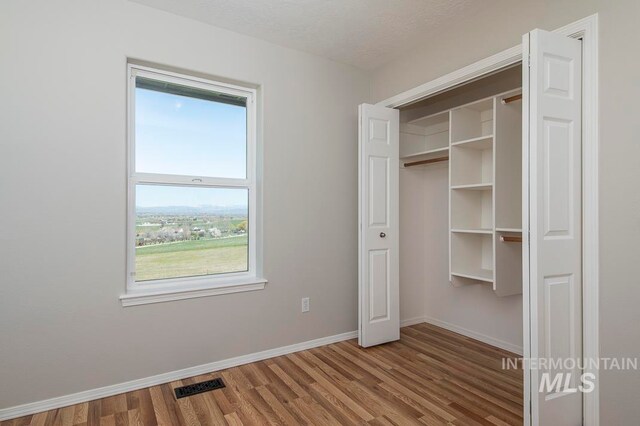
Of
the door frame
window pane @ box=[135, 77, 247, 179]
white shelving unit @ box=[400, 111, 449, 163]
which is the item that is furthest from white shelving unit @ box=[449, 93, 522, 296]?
window pane @ box=[135, 77, 247, 179]

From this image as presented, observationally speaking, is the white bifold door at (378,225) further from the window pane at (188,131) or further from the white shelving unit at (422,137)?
the window pane at (188,131)

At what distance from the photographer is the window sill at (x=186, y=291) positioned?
2516 millimetres

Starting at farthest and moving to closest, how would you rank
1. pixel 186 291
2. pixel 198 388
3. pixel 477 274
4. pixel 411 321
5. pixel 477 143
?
1. pixel 411 321
2. pixel 477 274
3. pixel 477 143
4. pixel 186 291
5. pixel 198 388

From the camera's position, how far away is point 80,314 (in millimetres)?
2342

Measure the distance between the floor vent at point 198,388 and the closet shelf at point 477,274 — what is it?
2210mm

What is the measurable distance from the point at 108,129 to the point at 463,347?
3.44 m

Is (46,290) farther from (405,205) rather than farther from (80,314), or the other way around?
(405,205)

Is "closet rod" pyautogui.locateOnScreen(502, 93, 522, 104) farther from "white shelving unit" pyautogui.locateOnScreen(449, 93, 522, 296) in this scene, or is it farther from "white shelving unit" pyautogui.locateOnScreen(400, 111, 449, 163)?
"white shelving unit" pyautogui.locateOnScreen(400, 111, 449, 163)

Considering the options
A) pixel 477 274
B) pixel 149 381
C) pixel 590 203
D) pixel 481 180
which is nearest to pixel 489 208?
pixel 481 180

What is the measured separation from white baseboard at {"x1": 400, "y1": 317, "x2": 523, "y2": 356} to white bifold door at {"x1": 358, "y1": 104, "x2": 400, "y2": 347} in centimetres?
63

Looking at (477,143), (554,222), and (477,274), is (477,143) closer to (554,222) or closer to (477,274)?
(477,274)

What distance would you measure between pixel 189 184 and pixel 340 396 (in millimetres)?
1954

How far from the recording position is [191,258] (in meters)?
2.91

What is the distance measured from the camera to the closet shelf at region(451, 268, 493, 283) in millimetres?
3092
